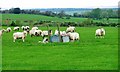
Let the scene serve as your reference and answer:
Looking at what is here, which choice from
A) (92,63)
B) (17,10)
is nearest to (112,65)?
(92,63)

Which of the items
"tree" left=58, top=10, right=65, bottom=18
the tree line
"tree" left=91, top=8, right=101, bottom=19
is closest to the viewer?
the tree line

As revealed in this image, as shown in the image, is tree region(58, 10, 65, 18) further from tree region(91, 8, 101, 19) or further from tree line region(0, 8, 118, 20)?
tree region(91, 8, 101, 19)

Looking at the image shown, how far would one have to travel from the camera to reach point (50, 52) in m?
19.0

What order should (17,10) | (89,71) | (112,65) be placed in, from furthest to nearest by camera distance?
(17,10), (112,65), (89,71)

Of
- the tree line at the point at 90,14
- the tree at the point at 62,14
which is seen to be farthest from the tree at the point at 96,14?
the tree at the point at 62,14

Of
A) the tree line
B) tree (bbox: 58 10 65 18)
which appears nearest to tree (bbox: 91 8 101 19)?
the tree line

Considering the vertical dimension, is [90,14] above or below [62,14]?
below

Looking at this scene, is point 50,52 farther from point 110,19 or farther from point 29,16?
point 110,19

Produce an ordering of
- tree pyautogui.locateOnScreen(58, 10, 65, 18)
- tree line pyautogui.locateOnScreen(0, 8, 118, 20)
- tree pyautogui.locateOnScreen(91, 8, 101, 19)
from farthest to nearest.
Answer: tree pyautogui.locateOnScreen(91, 8, 101, 19) < tree pyautogui.locateOnScreen(58, 10, 65, 18) < tree line pyautogui.locateOnScreen(0, 8, 118, 20)

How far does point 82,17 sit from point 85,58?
74032 millimetres

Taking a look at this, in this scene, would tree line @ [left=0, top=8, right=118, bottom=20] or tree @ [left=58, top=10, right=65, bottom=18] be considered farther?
tree @ [left=58, top=10, right=65, bottom=18]

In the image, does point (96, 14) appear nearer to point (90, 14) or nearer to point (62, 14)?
point (90, 14)

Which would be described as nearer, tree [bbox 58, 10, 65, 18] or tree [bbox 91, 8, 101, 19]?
tree [bbox 58, 10, 65, 18]

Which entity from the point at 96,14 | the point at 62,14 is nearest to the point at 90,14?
the point at 96,14
